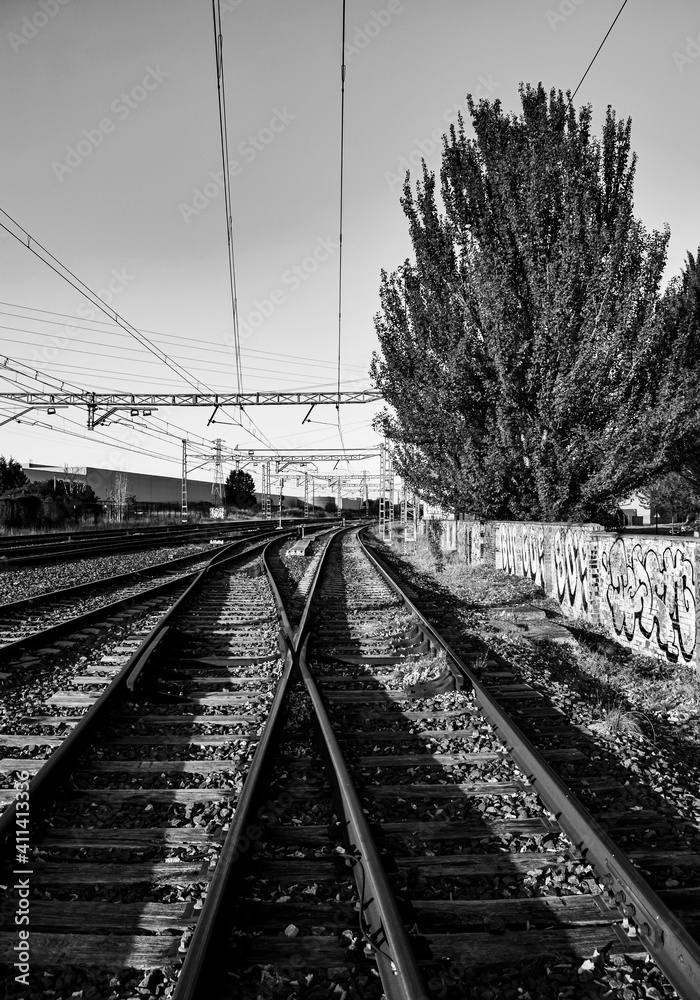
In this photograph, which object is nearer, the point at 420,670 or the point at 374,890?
the point at 374,890

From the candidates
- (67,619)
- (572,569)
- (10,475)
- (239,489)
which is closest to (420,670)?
(572,569)

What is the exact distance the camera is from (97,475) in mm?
71812

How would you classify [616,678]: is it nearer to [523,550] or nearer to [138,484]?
[523,550]

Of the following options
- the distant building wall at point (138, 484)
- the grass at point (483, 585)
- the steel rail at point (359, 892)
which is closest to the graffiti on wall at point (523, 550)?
the grass at point (483, 585)

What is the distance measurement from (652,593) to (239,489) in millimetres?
88549

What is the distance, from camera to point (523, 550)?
47.9 feet

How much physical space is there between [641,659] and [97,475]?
72641 millimetres

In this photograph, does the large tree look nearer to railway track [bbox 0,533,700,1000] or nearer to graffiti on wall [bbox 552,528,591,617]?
graffiti on wall [bbox 552,528,591,617]

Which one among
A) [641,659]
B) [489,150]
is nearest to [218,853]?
[641,659]

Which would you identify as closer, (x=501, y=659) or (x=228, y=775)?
(x=228, y=775)

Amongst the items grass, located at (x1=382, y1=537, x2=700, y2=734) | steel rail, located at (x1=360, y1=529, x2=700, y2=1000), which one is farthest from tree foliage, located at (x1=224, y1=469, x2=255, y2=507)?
steel rail, located at (x1=360, y1=529, x2=700, y2=1000)

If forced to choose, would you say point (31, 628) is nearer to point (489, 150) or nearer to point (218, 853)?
point (218, 853)

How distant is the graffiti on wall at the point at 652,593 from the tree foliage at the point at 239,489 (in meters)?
83.3

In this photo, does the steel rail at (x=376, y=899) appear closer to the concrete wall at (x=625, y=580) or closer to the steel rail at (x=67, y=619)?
the steel rail at (x=67, y=619)
